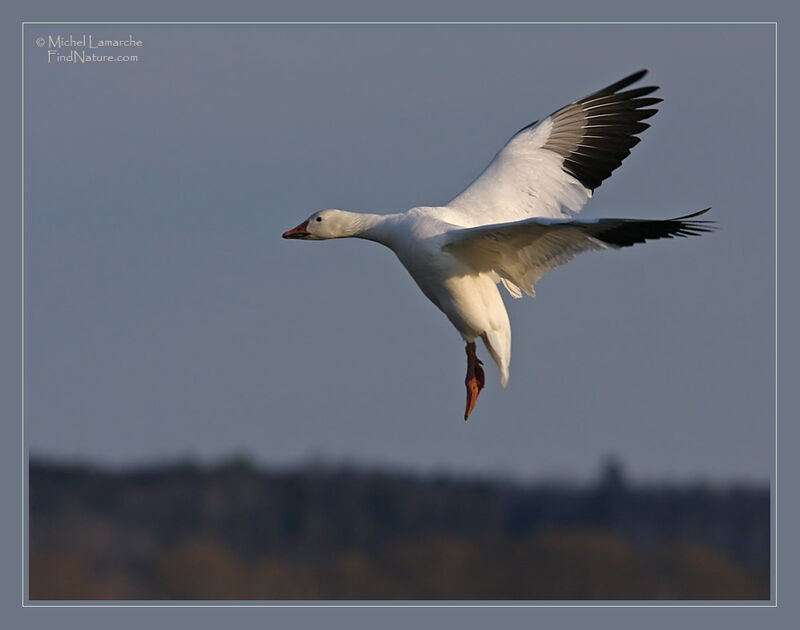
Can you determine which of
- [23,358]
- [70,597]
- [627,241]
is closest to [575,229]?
[627,241]

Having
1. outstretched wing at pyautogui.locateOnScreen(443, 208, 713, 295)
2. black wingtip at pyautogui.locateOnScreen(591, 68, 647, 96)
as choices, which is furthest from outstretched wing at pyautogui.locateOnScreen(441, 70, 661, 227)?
outstretched wing at pyautogui.locateOnScreen(443, 208, 713, 295)

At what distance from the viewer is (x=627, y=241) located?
37.0 feet

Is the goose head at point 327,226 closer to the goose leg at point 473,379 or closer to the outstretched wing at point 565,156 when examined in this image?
the outstretched wing at point 565,156

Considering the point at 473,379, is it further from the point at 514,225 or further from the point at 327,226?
the point at 514,225

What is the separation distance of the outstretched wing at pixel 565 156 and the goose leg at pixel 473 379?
1.46 meters

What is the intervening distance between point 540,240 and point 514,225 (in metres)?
0.77

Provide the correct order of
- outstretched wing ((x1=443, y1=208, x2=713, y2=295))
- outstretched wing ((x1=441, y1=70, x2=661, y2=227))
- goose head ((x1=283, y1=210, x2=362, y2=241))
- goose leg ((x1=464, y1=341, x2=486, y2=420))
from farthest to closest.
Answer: outstretched wing ((x1=441, y1=70, x2=661, y2=227)) → goose leg ((x1=464, y1=341, x2=486, y2=420)) → goose head ((x1=283, y1=210, x2=362, y2=241)) → outstretched wing ((x1=443, y1=208, x2=713, y2=295))

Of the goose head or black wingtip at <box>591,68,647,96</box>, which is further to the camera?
black wingtip at <box>591,68,647,96</box>

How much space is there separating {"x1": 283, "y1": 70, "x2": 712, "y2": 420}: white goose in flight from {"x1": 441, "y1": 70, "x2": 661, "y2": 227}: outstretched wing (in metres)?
0.01

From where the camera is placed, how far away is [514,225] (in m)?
11.4

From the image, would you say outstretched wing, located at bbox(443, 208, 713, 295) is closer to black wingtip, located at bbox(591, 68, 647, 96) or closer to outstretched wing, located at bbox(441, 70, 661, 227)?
outstretched wing, located at bbox(441, 70, 661, 227)

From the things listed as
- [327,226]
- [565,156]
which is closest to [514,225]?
[327,226]

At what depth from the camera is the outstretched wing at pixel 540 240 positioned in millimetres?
11086

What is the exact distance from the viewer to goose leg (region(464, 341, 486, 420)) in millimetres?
13414
